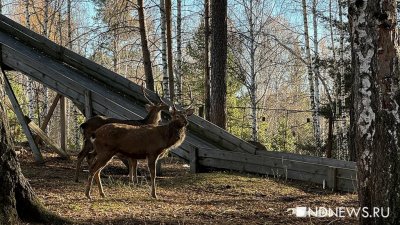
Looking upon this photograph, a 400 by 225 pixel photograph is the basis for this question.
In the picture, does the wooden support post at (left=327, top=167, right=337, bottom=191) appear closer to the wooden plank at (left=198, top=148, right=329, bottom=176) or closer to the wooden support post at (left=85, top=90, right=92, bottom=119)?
the wooden plank at (left=198, top=148, right=329, bottom=176)

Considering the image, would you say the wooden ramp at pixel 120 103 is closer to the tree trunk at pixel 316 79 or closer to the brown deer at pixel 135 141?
the brown deer at pixel 135 141

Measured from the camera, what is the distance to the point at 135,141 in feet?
26.6

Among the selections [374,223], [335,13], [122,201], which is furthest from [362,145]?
[335,13]

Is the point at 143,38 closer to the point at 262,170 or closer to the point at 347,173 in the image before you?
the point at 262,170

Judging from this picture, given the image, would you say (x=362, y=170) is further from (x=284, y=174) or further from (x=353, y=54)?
(x=284, y=174)

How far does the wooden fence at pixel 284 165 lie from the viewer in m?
9.16

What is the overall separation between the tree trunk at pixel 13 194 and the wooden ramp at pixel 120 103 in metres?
5.55

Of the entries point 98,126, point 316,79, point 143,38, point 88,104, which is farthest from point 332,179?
point 316,79

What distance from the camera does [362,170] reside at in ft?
15.3

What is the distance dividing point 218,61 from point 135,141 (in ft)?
20.9

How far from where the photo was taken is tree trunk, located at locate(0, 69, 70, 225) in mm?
4766

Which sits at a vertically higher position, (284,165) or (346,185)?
(284,165)

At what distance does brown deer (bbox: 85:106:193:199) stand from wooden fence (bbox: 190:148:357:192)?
2.54 m

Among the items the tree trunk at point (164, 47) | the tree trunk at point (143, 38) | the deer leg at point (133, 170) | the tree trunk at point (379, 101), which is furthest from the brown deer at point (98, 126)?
the tree trunk at point (379, 101)
